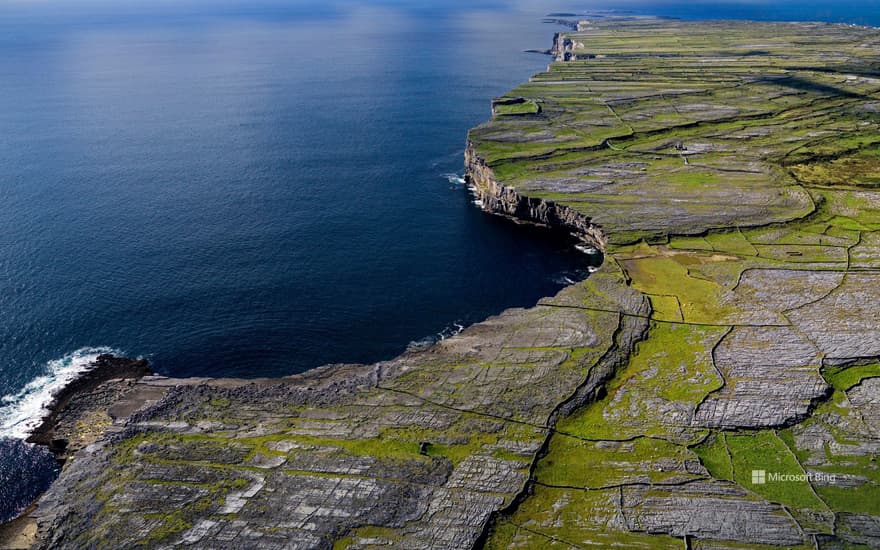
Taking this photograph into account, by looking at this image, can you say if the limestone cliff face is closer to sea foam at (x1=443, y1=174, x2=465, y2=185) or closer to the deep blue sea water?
the deep blue sea water

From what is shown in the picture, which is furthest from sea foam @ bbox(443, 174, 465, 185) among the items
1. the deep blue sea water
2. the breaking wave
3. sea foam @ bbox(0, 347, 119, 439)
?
sea foam @ bbox(0, 347, 119, 439)

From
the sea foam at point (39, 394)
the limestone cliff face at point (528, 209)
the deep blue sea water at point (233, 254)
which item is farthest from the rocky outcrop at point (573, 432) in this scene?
the sea foam at point (39, 394)

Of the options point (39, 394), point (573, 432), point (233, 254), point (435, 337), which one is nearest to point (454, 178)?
point (233, 254)

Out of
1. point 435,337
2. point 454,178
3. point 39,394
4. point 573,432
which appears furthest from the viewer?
point 454,178

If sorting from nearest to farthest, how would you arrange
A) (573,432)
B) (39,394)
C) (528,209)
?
1. (573,432)
2. (39,394)
3. (528,209)

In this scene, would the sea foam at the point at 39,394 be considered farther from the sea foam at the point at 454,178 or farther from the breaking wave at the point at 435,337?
the sea foam at the point at 454,178

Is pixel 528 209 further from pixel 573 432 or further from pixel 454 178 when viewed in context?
pixel 573 432

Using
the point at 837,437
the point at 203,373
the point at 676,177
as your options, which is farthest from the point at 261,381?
the point at 676,177
